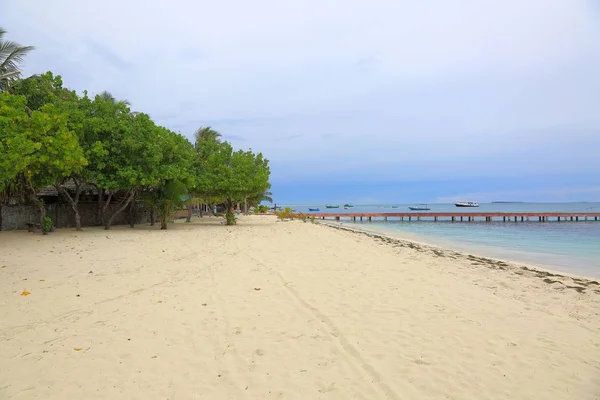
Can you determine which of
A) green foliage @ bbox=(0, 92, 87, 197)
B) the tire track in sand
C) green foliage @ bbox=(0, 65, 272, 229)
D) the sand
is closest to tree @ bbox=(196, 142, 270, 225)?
green foliage @ bbox=(0, 65, 272, 229)

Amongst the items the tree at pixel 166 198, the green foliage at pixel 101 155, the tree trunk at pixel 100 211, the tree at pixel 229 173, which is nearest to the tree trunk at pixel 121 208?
the green foliage at pixel 101 155

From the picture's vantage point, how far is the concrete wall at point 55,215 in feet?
58.5

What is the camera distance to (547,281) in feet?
31.9

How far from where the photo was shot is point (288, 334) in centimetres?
496

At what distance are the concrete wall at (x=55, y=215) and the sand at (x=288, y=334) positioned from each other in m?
10.2

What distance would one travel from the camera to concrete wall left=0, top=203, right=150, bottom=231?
17839mm

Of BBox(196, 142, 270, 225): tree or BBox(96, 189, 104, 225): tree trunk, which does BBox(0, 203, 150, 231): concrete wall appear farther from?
BBox(196, 142, 270, 225): tree

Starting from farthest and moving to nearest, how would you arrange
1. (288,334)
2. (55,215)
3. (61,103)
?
(55,215) < (61,103) < (288,334)

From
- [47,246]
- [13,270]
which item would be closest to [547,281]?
[13,270]

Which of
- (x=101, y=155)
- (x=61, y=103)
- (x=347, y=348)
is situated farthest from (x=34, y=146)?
(x=347, y=348)

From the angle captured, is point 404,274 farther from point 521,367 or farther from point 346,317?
point 521,367

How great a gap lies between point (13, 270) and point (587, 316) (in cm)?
1130

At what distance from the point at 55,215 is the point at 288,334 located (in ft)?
64.2

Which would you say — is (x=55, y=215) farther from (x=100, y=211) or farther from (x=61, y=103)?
(x=61, y=103)
